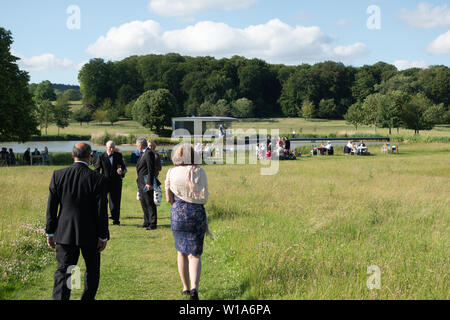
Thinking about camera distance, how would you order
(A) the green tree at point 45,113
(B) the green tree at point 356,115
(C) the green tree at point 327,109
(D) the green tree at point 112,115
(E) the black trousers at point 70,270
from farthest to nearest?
1. (C) the green tree at point 327,109
2. (D) the green tree at point 112,115
3. (B) the green tree at point 356,115
4. (A) the green tree at point 45,113
5. (E) the black trousers at point 70,270

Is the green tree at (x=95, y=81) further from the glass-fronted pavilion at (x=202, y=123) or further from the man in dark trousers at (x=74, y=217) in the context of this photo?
the man in dark trousers at (x=74, y=217)

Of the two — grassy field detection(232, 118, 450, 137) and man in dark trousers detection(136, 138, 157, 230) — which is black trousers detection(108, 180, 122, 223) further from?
grassy field detection(232, 118, 450, 137)

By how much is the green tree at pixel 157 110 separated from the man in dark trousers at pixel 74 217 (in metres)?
60.0

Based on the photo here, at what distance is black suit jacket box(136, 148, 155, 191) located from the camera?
30.5ft

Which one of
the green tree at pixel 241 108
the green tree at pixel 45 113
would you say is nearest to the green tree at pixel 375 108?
the green tree at pixel 241 108

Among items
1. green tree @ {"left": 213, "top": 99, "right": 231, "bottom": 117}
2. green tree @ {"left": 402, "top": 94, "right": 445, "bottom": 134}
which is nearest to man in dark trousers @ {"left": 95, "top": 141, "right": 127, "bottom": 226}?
green tree @ {"left": 402, "top": 94, "right": 445, "bottom": 134}

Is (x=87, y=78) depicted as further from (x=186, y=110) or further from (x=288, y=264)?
(x=288, y=264)

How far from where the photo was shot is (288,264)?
20.6 feet

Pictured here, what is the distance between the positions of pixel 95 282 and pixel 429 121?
72219 mm

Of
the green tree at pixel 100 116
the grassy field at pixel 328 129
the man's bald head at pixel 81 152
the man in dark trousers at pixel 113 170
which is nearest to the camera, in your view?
the man's bald head at pixel 81 152

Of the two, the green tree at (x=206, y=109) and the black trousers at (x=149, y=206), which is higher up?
the green tree at (x=206, y=109)

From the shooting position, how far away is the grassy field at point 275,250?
5668 mm

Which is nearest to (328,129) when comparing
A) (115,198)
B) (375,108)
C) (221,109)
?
(375,108)
